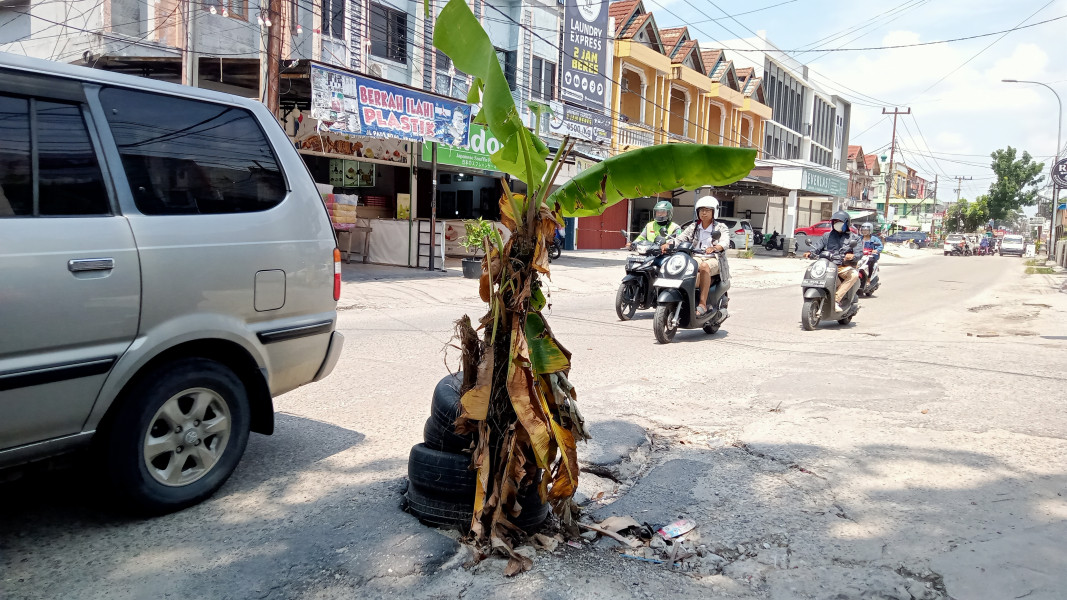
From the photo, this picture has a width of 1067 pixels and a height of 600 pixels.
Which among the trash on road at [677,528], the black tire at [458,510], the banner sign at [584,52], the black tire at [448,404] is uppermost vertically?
the banner sign at [584,52]

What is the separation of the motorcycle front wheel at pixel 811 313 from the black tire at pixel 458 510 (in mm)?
7526

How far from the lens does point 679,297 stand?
850 cm

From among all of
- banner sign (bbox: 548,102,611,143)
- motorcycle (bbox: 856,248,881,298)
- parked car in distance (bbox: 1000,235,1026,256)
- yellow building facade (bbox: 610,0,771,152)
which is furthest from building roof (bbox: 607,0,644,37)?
parked car in distance (bbox: 1000,235,1026,256)

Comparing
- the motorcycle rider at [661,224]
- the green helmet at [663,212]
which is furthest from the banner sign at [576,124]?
the green helmet at [663,212]

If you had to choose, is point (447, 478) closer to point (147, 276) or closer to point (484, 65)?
point (147, 276)

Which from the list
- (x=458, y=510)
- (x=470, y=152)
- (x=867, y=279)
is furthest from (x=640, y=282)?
(x=470, y=152)

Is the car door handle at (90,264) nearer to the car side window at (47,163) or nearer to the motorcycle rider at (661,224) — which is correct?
the car side window at (47,163)

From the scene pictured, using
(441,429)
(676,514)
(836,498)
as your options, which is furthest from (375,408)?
(836,498)

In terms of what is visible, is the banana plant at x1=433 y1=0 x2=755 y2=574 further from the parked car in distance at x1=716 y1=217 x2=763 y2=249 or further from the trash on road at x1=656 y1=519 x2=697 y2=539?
the parked car in distance at x1=716 y1=217 x2=763 y2=249

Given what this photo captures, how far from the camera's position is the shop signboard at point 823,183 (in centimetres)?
3625

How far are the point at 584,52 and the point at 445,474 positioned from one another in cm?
2369

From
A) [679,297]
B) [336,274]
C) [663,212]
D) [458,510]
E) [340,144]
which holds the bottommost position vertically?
[458,510]

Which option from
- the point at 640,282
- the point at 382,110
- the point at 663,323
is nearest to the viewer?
the point at 663,323

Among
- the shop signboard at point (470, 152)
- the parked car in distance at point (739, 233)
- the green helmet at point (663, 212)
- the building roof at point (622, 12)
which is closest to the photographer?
the green helmet at point (663, 212)
